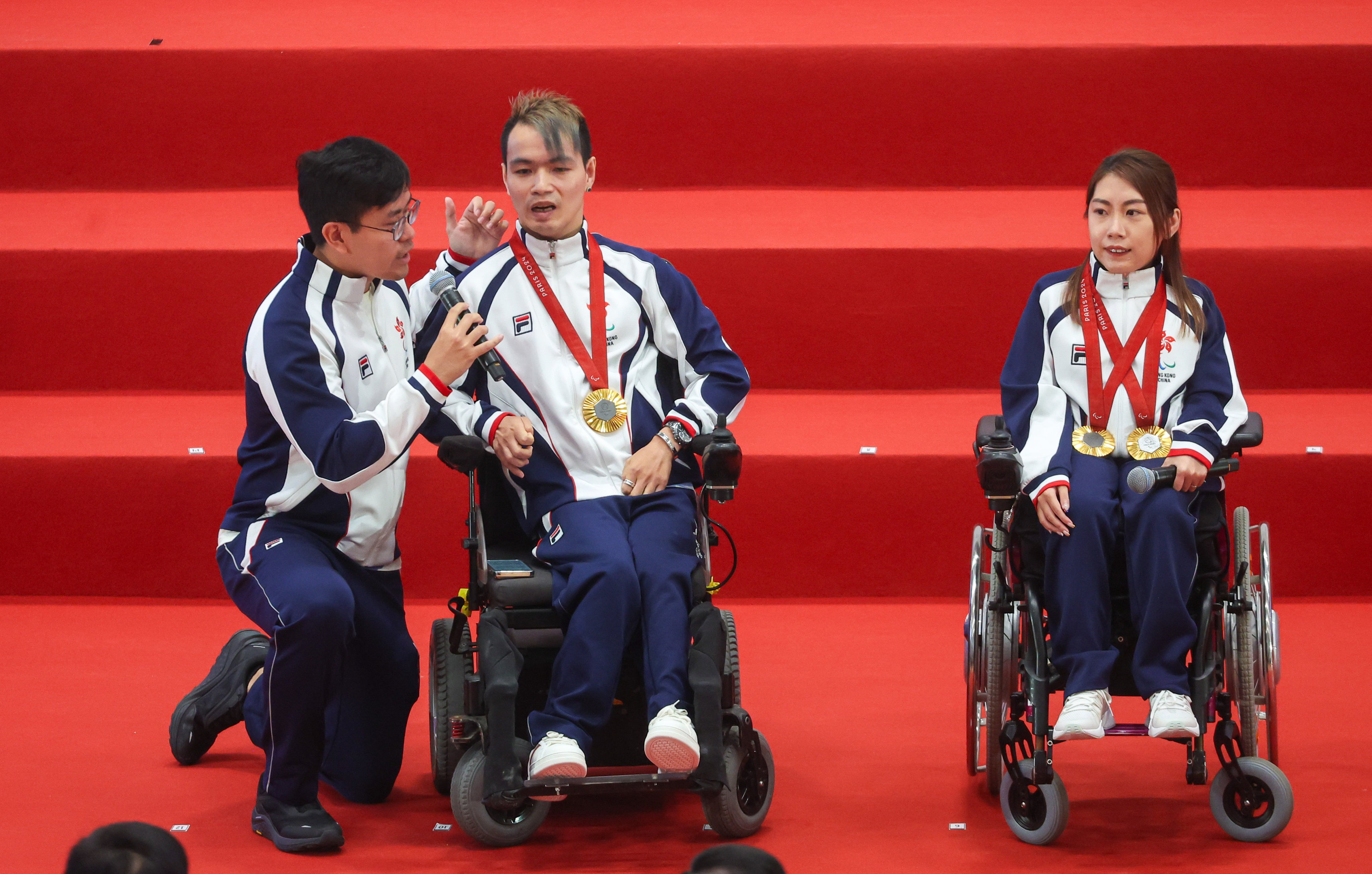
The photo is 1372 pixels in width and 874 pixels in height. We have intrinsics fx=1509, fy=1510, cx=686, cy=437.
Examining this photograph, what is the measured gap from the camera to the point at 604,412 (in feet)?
8.27

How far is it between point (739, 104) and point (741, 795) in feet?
8.91

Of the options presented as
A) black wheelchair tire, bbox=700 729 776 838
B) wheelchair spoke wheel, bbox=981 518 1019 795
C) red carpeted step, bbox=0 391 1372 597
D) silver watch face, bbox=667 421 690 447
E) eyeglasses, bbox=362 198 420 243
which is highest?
eyeglasses, bbox=362 198 420 243

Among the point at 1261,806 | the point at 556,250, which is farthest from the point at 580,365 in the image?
the point at 1261,806

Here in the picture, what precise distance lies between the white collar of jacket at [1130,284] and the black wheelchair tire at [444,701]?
1.22 m

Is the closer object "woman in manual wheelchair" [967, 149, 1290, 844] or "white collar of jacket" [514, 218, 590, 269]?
"woman in manual wheelchair" [967, 149, 1290, 844]

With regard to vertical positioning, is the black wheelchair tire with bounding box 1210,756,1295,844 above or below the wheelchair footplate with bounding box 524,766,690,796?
below

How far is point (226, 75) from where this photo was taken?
15.1 feet

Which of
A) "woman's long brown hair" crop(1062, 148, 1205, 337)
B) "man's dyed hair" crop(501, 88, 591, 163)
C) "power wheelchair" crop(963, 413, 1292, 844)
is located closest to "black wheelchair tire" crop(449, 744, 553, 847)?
"power wheelchair" crop(963, 413, 1292, 844)

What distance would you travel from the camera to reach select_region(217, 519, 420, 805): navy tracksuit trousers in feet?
7.68

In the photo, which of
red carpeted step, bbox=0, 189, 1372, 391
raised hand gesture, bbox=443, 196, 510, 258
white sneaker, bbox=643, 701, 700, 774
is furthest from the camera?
red carpeted step, bbox=0, 189, 1372, 391

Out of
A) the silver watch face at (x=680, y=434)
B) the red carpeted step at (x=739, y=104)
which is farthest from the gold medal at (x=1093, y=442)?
the red carpeted step at (x=739, y=104)

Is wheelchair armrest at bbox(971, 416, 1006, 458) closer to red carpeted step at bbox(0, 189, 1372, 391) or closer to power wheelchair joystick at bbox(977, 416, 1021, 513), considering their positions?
power wheelchair joystick at bbox(977, 416, 1021, 513)

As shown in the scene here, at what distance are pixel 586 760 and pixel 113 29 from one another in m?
3.46

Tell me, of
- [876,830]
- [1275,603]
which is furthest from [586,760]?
[1275,603]
